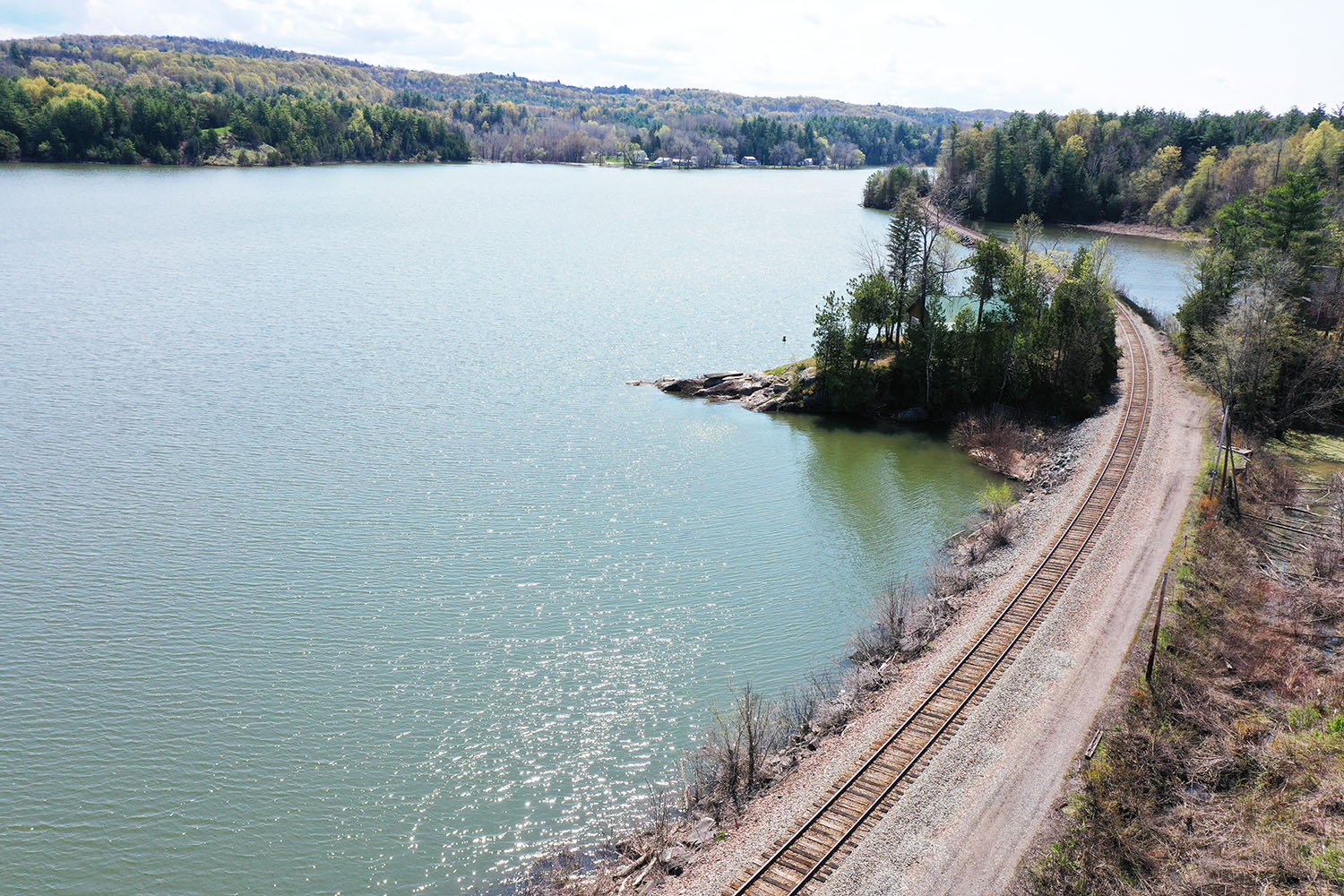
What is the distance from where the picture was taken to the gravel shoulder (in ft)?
62.8

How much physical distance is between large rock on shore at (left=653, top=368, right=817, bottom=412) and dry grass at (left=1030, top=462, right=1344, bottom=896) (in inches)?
1150

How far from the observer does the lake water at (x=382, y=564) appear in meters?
23.0

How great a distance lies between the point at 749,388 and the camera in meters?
59.0

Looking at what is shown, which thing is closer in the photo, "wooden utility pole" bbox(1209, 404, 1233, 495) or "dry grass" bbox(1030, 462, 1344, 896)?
"dry grass" bbox(1030, 462, 1344, 896)

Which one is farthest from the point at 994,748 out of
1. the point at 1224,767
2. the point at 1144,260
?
the point at 1144,260

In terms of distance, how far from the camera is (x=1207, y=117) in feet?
522

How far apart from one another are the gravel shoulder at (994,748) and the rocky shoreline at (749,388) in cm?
2206

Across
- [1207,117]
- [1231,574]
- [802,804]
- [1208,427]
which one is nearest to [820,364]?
[1208,427]

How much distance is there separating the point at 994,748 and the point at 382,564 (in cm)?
2483

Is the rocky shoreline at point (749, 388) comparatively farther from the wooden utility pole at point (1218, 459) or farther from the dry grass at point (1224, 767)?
the dry grass at point (1224, 767)

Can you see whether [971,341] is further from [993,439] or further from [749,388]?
[749,388]

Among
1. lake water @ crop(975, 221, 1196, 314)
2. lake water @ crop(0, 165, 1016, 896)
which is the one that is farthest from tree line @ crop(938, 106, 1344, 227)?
lake water @ crop(0, 165, 1016, 896)

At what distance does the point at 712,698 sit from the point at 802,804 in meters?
6.89

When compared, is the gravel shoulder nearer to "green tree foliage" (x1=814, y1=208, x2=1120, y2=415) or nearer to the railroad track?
the railroad track
